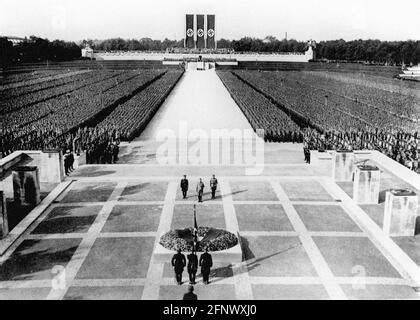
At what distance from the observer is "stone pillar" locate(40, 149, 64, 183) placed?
18.9m

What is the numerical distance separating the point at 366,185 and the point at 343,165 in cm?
270

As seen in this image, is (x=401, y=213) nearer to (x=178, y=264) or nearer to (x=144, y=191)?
(x=178, y=264)

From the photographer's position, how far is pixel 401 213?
13828 mm

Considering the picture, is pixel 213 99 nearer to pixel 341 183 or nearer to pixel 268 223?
pixel 341 183

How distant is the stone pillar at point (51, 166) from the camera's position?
18.9m

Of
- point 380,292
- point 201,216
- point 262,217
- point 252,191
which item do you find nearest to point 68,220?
point 201,216

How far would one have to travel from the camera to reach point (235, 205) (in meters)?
16.6

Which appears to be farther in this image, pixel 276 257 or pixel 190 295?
pixel 276 257

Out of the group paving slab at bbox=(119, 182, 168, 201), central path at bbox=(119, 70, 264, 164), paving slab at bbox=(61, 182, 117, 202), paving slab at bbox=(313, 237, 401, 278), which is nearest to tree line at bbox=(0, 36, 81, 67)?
central path at bbox=(119, 70, 264, 164)

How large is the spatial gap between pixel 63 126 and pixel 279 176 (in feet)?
47.4

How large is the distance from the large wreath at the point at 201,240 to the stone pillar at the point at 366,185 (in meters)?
5.62

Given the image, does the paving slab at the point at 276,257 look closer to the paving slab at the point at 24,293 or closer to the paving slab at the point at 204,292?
the paving slab at the point at 204,292

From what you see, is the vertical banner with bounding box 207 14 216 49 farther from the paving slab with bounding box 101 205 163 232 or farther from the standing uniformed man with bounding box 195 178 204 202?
the paving slab with bounding box 101 205 163 232

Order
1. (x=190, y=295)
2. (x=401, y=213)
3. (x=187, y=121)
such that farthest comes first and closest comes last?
(x=187, y=121) < (x=401, y=213) < (x=190, y=295)
